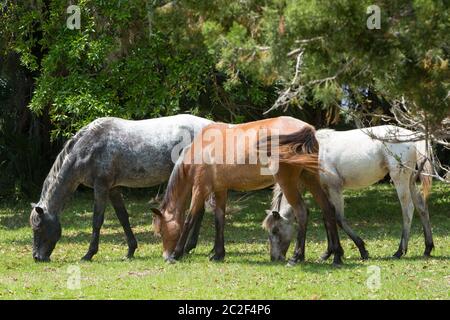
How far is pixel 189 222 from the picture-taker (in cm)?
1193

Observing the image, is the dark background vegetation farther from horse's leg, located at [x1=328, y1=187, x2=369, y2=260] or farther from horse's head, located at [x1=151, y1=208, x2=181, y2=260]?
horse's head, located at [x1=151, y1=208, x2=181, y2=260]

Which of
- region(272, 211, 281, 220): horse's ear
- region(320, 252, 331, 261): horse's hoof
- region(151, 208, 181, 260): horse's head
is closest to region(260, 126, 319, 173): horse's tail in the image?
region(272, 211, 281, 220): horse's ear

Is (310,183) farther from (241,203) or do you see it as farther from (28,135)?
(28,135)

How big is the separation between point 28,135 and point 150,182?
421 inches

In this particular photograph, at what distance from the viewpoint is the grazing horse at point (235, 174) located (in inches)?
439

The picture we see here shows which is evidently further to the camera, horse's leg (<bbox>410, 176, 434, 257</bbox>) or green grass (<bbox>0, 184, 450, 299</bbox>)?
horse's leg (<bbox>410, 176, 434, 257</bbox>)

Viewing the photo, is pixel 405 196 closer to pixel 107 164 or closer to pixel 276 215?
pixel 276 215

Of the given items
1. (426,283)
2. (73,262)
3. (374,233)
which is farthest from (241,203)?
(426,283)

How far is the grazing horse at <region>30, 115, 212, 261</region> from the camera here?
1258 centimetres

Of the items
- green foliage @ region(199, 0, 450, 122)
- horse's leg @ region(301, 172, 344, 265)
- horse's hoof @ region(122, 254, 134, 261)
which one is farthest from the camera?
horse's hoof @ region(122, 254, 134, 261)

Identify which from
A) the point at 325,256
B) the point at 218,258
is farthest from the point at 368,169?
the point at 218,258

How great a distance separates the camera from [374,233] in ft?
51.9

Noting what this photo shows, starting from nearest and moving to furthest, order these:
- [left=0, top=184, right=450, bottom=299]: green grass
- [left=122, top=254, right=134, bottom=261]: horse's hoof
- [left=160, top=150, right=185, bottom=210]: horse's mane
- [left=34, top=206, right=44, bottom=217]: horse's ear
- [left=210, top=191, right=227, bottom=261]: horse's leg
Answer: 1. [left=0, top=184, right=450, bottom=299]: green grass
2. [left=210, top=191, right=227, bottom=261]: horse's leg
3. [left=160, top=150, right=185, bottom=210]: horse's mane
4. [left=34, top=206, right=44, bottom=217]: horse's ear
5. [left=122, top=254, right=134, bottom=261]: horse's hoof

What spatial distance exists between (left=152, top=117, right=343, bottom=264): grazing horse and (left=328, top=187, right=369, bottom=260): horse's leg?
661 millimetres
